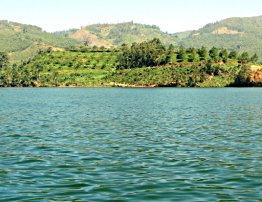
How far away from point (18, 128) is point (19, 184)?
34.5 m

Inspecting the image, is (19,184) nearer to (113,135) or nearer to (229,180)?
(229,180)

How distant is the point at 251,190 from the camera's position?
27875mm

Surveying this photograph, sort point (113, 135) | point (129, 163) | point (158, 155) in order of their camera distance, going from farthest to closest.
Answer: point (113, 135) → point (158, 155) → point (129, 163)

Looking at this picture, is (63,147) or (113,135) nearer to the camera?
(63,147)

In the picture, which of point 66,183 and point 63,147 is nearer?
point 66,183

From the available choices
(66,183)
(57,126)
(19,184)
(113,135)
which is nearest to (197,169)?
(66,183)

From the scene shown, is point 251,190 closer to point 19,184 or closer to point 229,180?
point 229,180

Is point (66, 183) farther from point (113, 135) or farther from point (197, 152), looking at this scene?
point (113, 135)

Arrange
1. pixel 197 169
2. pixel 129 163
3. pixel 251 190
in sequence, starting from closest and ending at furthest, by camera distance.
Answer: pixel 251 190
pixel 197 169
pixel 129 163

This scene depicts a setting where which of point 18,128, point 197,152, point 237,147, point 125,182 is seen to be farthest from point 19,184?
point 18,128

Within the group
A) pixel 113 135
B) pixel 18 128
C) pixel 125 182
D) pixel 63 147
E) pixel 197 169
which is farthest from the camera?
pixel 18 128

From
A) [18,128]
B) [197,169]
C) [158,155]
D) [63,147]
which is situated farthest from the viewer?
[18,128]

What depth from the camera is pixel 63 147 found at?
4488cm

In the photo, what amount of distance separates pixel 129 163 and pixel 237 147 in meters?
14.0
